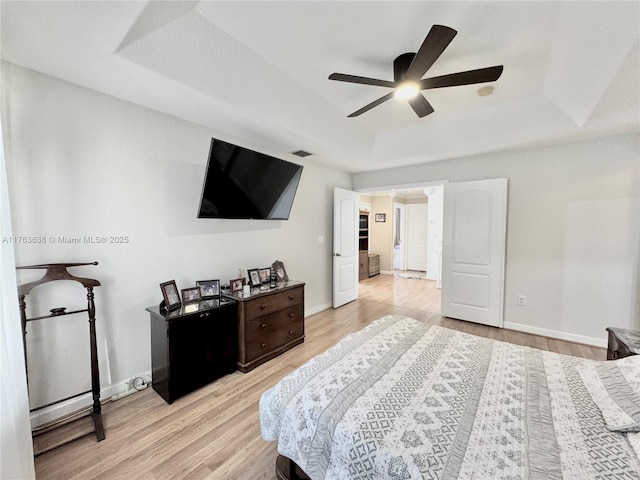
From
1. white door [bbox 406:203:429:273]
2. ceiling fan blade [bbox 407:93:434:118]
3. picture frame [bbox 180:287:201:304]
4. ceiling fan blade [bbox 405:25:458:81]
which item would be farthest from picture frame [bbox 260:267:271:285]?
white door [bbox 406:203:429:273]

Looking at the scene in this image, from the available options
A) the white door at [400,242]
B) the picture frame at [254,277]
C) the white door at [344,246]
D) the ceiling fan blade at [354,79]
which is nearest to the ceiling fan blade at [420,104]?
the ceiling fan blade at [354,79]

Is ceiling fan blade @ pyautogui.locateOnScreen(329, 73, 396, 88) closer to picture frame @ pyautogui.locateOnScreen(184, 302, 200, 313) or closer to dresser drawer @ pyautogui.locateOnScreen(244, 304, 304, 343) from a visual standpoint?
picture frame @ pyautogui.locateOnScreen(184, 302, 200, 313)

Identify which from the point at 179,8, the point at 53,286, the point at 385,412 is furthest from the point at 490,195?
the point at 53,286

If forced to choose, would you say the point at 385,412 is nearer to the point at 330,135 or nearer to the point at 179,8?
the point at 179,8

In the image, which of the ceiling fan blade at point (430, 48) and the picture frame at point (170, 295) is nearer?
the ceiling fan blade at point (430, 48)

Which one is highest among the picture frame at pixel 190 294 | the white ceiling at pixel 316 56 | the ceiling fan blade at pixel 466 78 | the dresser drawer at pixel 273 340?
the white ceiling at pixel 316 56

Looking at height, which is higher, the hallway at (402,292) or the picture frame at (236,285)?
the picture frame at (236,285)

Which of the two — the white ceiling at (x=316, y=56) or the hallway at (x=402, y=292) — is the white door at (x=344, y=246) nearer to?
the hallway at (x=402, y=292)

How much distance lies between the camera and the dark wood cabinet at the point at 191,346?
2.08 meters

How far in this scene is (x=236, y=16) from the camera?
1.65 metres

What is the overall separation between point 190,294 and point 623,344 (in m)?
3.34

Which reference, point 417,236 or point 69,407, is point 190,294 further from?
point 417,236

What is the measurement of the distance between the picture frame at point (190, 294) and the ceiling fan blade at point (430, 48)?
8.04 feet

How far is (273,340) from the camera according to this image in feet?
9.17
